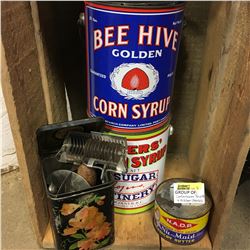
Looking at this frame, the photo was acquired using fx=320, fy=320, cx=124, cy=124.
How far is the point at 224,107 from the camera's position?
0.69 metres

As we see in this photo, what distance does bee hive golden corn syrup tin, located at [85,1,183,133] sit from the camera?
56 cm

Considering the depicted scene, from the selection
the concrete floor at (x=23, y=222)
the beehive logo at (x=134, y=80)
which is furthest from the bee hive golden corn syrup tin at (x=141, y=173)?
the concrete floor at (x=23, y=222)

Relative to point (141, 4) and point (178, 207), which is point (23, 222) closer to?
point (178, 207)

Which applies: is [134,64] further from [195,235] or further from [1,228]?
[1,228]

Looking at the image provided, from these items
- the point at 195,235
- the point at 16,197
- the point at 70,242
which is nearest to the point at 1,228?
the point at 16,197

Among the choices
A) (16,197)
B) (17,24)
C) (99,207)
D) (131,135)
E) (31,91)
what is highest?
(17,24)

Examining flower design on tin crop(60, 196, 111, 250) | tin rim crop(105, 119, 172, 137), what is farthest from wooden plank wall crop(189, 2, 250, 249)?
flower design on tin crop(60, 196, 111, 250)

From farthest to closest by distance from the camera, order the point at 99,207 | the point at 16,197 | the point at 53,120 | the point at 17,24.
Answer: the point at 16,197 < the point at 53,120 < the point at 99,207 < the point at 17,24

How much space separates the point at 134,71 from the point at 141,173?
0.87 feet

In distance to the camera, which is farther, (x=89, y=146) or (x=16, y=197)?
(x=16, y=197)

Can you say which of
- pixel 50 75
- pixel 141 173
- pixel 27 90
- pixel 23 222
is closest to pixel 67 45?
pixel 50 75

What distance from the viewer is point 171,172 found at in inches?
37.0

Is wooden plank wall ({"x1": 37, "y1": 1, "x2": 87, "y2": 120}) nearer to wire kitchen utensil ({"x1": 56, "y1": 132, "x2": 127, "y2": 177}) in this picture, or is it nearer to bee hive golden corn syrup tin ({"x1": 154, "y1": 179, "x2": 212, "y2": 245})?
wire kitchen utensil ({"x1": 56, "y1": 132, "x2": 127, "y2": 177})

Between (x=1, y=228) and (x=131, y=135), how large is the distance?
0.43 metres
